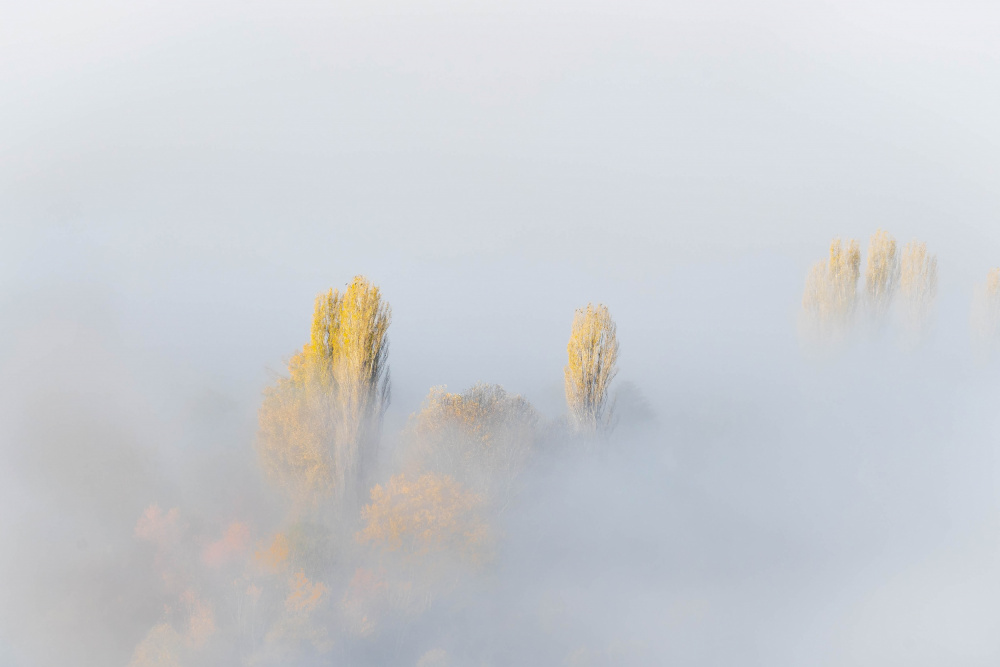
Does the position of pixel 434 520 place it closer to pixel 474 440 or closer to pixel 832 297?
pixel 474 440

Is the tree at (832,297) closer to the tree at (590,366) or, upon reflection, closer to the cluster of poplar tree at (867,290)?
the cluster of poplar tree at (867,290)

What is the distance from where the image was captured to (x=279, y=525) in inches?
1016

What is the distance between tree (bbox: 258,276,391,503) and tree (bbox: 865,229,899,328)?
24.3 m

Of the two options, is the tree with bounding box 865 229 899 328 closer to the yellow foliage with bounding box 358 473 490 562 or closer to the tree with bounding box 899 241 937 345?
the tree with bounding box 899 241 937 345

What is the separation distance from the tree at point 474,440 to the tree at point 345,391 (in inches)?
185

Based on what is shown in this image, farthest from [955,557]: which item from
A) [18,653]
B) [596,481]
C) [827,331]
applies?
[18,653]

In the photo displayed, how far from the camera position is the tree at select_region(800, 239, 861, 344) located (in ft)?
101

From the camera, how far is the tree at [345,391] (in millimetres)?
19297

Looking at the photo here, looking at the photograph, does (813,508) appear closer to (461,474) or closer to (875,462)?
(875,462)

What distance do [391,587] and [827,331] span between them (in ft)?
76.4

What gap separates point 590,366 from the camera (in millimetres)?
24969

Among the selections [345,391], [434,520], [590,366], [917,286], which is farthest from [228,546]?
[917,286]

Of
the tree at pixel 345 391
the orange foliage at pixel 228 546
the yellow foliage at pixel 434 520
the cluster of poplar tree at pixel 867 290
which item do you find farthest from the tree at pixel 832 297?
the orange foliage at pixel 228 546

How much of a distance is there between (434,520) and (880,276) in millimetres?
23946
